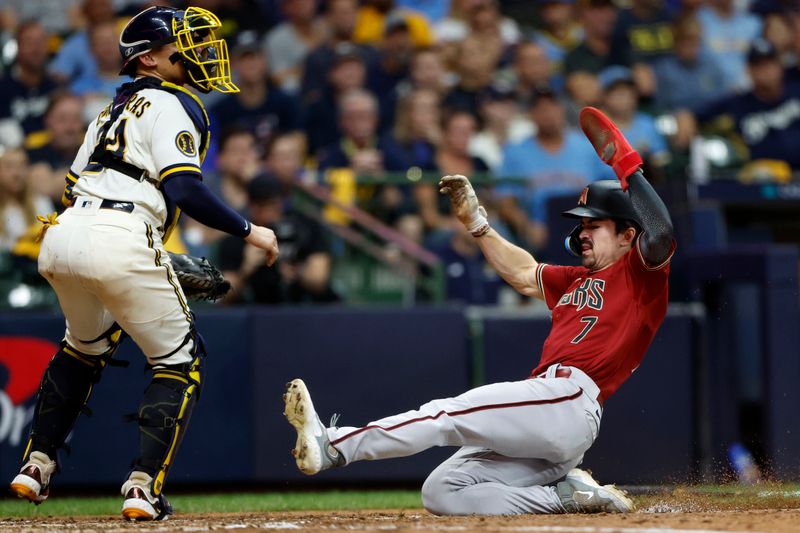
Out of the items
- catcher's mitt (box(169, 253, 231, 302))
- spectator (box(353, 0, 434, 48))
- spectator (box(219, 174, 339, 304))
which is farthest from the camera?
spectator (box(353, 0, 434, 48))

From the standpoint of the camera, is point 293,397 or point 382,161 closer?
point 293,397

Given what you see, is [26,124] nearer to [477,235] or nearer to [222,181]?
[222,181]

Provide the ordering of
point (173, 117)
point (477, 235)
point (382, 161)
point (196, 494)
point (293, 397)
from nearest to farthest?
point (293, 397) < point (173, 117) < point (477, 235) < point (196, 494) < point (382, 161)

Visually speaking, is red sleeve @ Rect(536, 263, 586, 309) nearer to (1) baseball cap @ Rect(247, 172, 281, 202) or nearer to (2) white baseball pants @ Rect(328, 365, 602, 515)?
(2) white baseball pants @ Rect(328, 365, 602, 515)

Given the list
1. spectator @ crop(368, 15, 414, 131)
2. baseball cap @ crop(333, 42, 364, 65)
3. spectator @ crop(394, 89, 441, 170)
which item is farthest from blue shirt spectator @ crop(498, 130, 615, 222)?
baseball cap @ crop(333, 42, 364, 65)

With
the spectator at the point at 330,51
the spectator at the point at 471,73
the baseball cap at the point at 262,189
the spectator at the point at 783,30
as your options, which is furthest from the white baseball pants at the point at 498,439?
the spectator at the point at 783,30

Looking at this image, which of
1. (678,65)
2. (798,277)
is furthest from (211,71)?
(678,65)

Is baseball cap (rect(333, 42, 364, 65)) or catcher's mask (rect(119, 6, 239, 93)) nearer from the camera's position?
catcher's mask (rect(119, 6, 239, 93))
